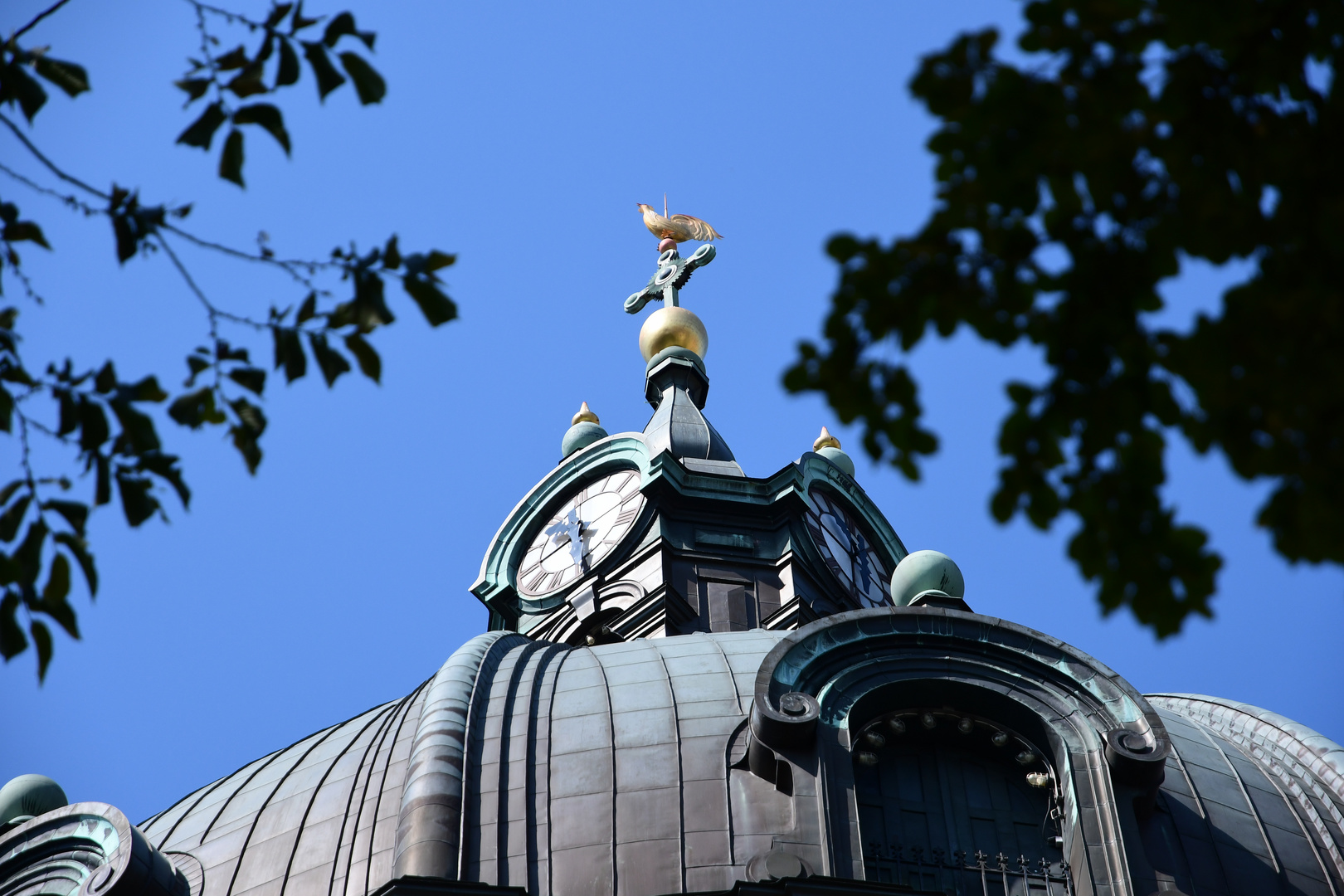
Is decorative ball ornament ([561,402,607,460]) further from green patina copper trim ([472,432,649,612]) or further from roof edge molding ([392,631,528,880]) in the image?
roof edge molding ([392,631,528,880])

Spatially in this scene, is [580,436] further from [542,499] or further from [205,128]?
[205,128]

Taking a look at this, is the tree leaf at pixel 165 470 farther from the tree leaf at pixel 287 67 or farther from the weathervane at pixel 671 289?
the weathervane at pixel 671 289

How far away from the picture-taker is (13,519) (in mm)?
9289

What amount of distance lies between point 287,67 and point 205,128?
1.75 ft

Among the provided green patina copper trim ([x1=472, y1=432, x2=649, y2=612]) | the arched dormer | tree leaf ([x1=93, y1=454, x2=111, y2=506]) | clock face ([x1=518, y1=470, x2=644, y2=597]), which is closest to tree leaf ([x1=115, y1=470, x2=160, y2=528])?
tree leaf ([x1=93, y1=454, x2=111, y2=506])

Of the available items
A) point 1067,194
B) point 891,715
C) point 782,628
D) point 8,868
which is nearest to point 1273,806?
point 891,715

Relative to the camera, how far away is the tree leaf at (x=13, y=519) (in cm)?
927

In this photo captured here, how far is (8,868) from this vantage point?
78.2 ft

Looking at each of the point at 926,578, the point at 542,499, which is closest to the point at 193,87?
the point at 926,578

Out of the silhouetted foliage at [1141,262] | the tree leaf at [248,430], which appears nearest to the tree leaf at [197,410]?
the tree leaf at [248,430]

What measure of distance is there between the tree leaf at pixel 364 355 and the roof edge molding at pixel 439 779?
12468mm

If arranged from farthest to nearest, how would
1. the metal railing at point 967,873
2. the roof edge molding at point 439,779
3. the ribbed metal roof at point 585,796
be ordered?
the ribbed metal roof at point 585,796 → the metal railing at point 967,873 → the roof edge molding at point 439,779

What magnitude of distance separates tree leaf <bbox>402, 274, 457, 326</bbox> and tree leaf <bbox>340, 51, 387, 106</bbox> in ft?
3.23

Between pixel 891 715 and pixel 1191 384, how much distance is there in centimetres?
1630
